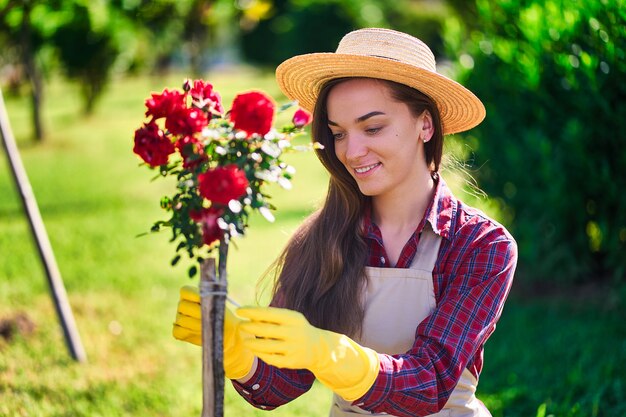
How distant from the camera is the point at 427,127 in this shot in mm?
2365

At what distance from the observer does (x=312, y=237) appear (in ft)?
7.74

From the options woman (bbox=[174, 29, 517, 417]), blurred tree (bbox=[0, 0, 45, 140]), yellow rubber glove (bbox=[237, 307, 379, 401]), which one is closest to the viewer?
yellow rubber glove (bbox=[237, 307, 379, 401])

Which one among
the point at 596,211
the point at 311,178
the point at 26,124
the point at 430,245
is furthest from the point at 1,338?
the point at 26,124

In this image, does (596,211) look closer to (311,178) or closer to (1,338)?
(1,338)

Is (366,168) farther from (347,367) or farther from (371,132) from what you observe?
(347,367)

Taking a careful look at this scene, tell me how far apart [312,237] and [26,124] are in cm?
1637

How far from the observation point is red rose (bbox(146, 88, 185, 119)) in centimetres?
176

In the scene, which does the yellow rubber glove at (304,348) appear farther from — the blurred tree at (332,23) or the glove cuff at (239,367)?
the blurred tree at (332,23)

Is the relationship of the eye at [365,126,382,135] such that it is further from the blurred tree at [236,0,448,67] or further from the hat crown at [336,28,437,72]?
the blurred tree at [236,0,448,67]

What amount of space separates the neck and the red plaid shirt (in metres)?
0.04

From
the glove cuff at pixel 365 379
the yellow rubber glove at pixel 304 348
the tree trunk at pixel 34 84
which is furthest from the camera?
the tree trunk at pixel 34 84

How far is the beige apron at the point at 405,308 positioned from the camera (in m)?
2.21

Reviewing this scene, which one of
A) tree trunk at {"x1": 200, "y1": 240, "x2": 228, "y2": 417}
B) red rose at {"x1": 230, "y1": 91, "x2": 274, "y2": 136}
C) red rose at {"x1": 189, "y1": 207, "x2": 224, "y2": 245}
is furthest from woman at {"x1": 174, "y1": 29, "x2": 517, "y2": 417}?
red rose at {"x1": 230, "y1": 91, "x2": 274, "y2": 136}

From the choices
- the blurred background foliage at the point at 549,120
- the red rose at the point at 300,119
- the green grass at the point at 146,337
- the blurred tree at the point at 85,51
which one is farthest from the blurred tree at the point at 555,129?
the blurred tree at the point at 85,51
